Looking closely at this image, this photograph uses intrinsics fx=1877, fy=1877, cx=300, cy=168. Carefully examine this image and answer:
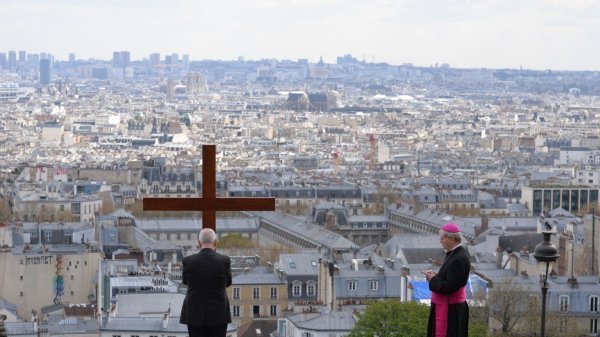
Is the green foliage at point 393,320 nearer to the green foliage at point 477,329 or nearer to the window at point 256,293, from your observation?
the green foliage at point 477,329

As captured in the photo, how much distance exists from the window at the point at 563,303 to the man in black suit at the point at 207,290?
20754 millimetres

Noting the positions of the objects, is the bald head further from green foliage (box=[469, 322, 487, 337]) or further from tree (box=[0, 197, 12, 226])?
tree (box=[0, 197, 12, 226])

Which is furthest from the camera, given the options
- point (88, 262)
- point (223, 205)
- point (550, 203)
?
point (550, 203)

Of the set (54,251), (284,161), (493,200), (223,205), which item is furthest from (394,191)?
(223,205)

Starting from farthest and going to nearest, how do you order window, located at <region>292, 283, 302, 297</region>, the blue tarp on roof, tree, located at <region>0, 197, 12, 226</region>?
tree, located at <region>0, 197, 12, 226</region> → window, located at <region>292, 283, 302, 297</region> → the blue tarp on roof

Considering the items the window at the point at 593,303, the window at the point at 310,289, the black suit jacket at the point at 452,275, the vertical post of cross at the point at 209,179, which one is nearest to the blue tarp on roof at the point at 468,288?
the window at the point at 593,303

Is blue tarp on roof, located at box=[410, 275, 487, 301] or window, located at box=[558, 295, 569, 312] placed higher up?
blue tarp on roof, located at box=[410, 275, 487, 301]

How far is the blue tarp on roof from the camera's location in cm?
3073

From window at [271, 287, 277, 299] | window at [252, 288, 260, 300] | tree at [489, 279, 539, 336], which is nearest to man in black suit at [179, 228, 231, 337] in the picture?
tree at [489, 279, 539, 336]

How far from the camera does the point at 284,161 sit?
4705 inches

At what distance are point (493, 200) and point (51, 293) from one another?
3510 centimetres

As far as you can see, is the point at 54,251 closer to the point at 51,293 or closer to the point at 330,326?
the point at 51,293

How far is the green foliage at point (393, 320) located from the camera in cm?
2466

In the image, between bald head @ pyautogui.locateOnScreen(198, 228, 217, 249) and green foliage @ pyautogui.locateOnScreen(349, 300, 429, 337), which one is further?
green foliage @ pyautogui.locateOnScreen(349, 300, 429, 337)
